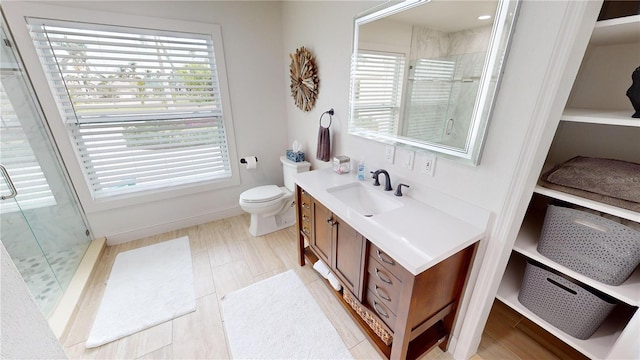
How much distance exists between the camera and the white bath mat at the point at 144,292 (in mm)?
1568

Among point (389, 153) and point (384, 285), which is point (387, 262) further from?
point (389, 153)

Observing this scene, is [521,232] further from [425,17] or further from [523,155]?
[425,17]

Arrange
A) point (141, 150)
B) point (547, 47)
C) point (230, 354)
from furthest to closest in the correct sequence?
point (141, 150) → point (230, 354) → point (547, 47)

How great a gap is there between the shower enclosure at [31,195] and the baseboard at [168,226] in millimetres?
340

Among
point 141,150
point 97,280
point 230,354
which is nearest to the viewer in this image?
point 230,354

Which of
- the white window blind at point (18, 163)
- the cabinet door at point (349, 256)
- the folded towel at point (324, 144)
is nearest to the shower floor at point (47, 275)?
the white window blind at point (18, 163)

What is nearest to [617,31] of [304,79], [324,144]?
[324,144]

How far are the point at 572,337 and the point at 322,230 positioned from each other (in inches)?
51.4

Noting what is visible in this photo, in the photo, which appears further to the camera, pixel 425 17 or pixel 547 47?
pixel 425 17

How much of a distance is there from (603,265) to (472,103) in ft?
2.69

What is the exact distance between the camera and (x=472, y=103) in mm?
1112

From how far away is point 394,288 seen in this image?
1.10m

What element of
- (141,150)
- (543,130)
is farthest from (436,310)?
(141,150)

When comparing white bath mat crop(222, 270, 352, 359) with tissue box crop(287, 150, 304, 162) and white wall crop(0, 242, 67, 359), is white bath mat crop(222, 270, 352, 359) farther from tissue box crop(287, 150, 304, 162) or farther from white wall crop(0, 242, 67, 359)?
tissue box crop(287, 150, 304, 162)
